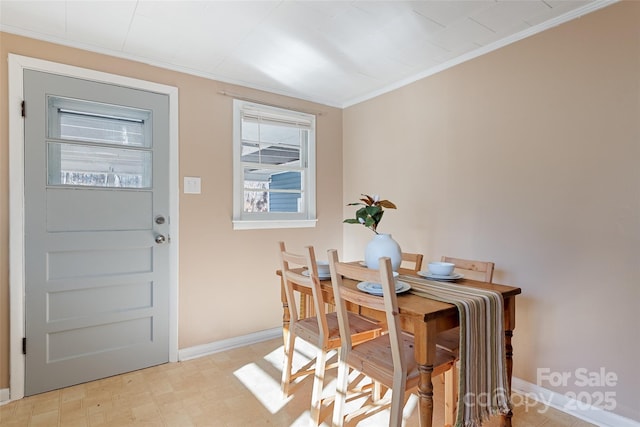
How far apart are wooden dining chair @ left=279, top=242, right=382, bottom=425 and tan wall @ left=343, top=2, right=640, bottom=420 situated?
99 cm

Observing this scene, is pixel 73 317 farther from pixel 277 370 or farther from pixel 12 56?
pixel 12 56

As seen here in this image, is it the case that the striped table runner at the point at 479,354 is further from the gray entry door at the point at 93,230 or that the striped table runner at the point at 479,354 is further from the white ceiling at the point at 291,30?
the gray entry door at the point at 93,230

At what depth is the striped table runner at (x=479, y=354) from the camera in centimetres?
143

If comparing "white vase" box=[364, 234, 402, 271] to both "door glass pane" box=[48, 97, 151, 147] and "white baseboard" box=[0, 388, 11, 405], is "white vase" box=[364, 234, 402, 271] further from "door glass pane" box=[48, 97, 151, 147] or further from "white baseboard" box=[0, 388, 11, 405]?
"white baseboard" box=[0, 388, 11, 405]

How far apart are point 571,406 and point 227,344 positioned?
2.32 meters

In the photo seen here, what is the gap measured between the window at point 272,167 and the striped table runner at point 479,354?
5.65 feet

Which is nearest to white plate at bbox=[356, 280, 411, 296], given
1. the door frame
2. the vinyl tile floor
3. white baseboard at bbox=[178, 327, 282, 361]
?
the vinyl tile floor

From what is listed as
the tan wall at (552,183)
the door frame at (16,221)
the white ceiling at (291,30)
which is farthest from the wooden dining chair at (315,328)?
the door frame at (16,221)

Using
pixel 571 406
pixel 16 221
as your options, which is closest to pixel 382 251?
pixel 571 406

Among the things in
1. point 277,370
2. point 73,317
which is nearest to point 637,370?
point 277,370

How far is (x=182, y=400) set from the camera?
204 cm

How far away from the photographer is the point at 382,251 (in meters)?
1.86

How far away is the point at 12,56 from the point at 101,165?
2.47 ft

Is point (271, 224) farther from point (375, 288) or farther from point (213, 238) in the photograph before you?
point (375, 288)
